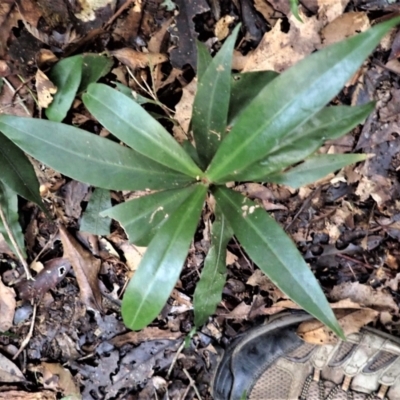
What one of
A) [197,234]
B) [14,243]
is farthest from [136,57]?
[14,243]

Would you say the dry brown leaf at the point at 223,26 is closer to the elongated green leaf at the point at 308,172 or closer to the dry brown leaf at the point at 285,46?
the dry brown leaf at the point at 285,46

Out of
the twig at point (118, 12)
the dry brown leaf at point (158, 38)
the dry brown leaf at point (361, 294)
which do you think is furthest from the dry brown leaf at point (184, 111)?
the dry brown leaf at point (361, 294)

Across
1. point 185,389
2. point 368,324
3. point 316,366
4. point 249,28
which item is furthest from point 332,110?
point 185,389

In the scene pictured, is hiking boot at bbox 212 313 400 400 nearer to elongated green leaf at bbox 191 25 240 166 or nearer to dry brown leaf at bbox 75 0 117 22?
elongated green leaf at bbox 191 25 240 166

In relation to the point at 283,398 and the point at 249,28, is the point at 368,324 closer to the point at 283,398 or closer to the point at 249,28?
the point at 283,398

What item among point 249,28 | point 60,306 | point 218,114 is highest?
point 249,28
